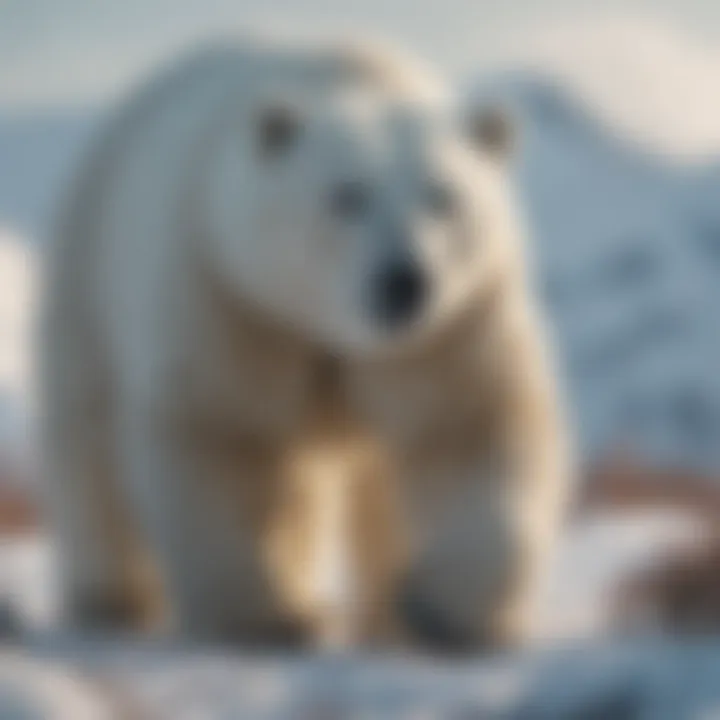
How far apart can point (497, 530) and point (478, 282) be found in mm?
151

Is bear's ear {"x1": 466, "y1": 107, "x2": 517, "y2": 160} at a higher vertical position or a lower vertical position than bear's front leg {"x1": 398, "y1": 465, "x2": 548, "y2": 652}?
higher

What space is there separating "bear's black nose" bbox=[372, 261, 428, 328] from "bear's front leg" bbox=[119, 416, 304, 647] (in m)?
0.20

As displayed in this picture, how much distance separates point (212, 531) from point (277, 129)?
24 cm

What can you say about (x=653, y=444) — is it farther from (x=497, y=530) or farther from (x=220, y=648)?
(x=220, y=648)

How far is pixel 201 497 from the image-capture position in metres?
1.20

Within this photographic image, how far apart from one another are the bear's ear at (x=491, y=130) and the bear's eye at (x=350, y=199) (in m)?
0.09

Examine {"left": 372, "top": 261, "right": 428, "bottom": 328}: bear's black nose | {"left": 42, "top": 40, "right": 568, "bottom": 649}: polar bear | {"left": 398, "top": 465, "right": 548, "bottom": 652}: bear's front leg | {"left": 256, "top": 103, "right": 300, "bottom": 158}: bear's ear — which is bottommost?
{"left": 398, "top": 465, "right": 548, "bottom": 652}: bear's front leg

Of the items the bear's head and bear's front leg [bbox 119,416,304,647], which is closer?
the bear's head

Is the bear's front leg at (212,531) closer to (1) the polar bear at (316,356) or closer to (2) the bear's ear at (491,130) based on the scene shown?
(1) the polar bear at (316,356)

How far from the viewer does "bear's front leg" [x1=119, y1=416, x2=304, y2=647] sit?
119cm

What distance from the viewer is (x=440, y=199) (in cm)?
111

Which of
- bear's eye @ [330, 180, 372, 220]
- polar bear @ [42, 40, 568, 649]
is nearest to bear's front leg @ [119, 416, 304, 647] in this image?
polar bear @ [42, 40, 568, 649]

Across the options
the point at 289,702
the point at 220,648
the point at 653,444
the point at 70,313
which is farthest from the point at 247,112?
the point at 653,444

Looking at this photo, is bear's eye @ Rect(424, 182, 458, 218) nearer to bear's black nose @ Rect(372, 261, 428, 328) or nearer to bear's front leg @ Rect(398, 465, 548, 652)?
bear's black nose @ Rect(372, 261, 428, 328)
